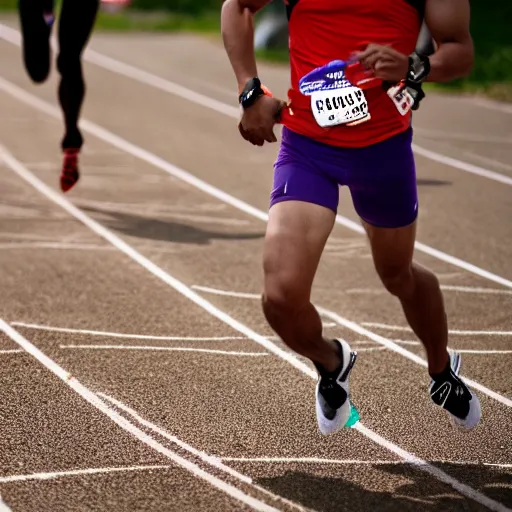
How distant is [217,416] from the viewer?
5.11 metres

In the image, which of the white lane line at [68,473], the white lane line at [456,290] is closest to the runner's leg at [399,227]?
the white lane line at [68,473]

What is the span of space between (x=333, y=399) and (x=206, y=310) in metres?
2.35

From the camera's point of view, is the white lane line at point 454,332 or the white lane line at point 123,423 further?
the white lane line at point 454,332

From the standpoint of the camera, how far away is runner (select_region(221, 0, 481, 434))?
14.1 ft

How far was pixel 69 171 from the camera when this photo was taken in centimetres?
930

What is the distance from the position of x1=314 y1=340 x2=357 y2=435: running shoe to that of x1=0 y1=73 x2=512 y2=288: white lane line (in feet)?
10.6

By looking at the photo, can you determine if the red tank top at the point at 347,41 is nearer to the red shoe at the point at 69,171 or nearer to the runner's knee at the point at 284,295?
the runner's knee at the point at 284,295

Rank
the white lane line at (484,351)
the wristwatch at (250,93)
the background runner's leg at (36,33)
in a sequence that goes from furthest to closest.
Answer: the background runner's leg at (36,33)
the white lane line at (484,351)
the wristwatch at (250,93)

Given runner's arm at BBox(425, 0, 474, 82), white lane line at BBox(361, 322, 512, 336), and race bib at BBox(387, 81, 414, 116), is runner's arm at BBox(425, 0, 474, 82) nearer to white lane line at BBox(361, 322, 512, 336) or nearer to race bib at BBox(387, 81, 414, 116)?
race bib at BBox(387, 81, 414, 116)

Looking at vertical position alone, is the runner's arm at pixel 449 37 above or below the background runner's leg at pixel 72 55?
above

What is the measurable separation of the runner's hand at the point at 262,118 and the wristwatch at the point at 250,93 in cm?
2

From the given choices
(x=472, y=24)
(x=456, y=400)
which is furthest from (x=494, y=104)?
(x=456, y=400)

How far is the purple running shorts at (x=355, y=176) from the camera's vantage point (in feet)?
14.4

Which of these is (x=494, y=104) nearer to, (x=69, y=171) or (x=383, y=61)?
(x=69, y=171)
